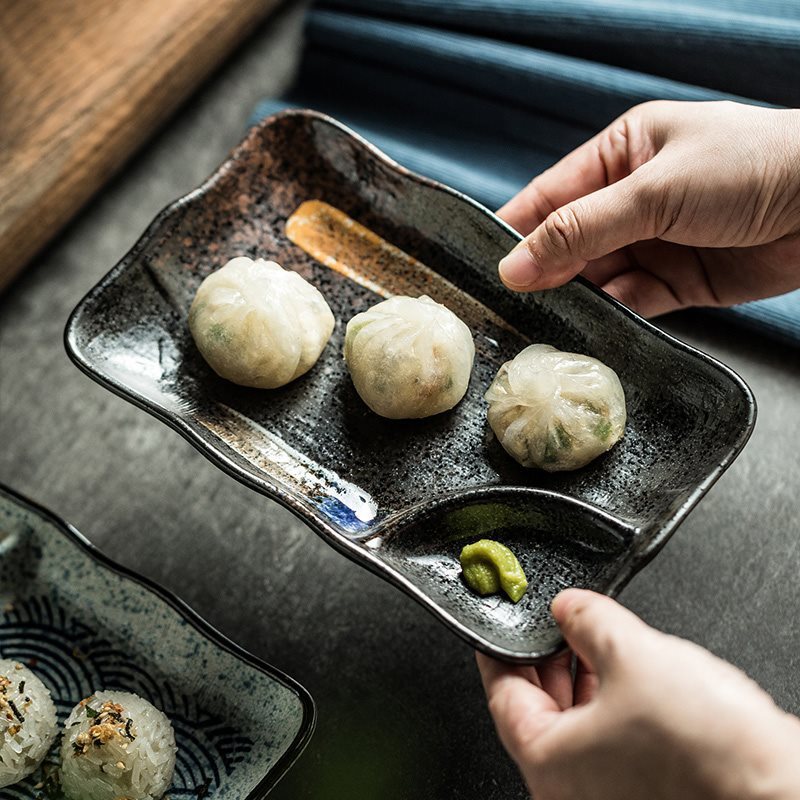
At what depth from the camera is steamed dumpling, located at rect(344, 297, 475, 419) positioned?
1.71 metres

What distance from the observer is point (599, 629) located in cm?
130

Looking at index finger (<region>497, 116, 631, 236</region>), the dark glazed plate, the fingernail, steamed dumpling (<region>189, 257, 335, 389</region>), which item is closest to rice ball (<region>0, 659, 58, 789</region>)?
the dark glazed plate

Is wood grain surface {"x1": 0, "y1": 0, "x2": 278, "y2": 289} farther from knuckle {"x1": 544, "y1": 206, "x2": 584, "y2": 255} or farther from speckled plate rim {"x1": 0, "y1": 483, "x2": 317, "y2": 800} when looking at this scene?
knuckle {"x1": 544, "y1": 206, "x2": 584, "y2": 255}

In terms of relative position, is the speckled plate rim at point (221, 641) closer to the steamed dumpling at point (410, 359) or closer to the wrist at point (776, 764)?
the steamed dumpling at point (410, 359)

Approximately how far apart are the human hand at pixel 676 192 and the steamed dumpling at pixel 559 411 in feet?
0.58

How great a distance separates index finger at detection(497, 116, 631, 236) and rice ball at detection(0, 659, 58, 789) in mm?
1371

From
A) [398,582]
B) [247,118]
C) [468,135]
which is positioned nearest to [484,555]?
[398,582]

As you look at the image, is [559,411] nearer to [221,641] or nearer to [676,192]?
[676,192]

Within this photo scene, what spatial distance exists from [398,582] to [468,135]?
1.50m

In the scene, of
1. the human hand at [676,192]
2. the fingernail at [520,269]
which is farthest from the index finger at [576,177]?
the fingernail at [520,269]

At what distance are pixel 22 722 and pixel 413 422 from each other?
3.02ft

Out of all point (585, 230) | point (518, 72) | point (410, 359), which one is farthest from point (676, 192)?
point (518, 72)

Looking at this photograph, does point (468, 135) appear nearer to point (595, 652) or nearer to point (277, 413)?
point (277, 413)

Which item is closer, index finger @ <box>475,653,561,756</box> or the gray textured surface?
index finger @ <box>475,653,561,756</box>
